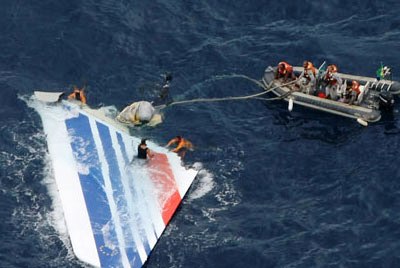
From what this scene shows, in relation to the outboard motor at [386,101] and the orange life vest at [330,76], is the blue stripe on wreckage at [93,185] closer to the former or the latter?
the orange life vest at [330,76]

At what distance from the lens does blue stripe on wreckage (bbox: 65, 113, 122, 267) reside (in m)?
46.5

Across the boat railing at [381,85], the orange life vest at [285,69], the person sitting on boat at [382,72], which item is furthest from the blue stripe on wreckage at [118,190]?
the person sitting on boat at [382,72]

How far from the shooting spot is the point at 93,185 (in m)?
50.9

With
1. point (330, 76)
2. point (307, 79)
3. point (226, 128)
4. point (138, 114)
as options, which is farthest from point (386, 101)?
point (138, 114)

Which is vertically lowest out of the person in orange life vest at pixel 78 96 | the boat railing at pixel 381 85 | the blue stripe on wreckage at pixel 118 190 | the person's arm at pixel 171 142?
the blue stripe on wreckage at pixel 118 190

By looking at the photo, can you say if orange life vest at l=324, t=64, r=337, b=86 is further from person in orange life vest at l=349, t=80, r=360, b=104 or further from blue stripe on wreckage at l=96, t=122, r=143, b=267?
blue stripe on wreckage at l=96, t=122, r=143, b=267

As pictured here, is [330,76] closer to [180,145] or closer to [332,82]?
[332,82]

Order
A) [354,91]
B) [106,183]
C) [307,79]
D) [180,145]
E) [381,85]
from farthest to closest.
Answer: [307,79], [381,85], [354,91], [180,145], [106,183]

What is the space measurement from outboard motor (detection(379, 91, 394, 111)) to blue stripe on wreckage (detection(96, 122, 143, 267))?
59.7 ft

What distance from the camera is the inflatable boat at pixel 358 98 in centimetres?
5600

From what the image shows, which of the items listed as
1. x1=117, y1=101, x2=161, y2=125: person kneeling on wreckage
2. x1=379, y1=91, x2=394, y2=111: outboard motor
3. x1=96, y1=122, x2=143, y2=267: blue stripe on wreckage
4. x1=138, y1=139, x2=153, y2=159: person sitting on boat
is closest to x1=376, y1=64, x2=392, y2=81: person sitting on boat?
x1=379, y1=91, x2=394, y2=111: outboard motor

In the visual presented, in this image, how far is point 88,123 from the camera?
2183 inches

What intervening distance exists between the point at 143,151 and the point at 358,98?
50.4ft

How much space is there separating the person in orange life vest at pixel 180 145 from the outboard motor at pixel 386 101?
1324 cm
